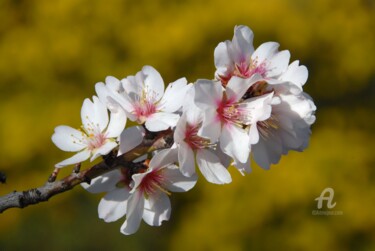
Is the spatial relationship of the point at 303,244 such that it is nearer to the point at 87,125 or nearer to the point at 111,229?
the point at 111,229

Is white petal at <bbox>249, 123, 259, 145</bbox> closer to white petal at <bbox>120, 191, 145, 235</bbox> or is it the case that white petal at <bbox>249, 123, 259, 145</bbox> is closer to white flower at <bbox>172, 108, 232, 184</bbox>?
white flower at <bbox>172, 108, 232, 184</bbox>

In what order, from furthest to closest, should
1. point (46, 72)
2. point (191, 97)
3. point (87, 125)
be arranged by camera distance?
point (46, 72) → point (87, 125) → point (191, 97)

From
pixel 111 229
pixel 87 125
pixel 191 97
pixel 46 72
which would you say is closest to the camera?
pixel 191 97

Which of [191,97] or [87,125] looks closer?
[191,97]

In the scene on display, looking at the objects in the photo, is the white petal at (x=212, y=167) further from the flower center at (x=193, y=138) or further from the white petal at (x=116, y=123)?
the white petal at (x=116, y=123)

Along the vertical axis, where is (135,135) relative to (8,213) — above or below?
above

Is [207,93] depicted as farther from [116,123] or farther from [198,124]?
[116,123]

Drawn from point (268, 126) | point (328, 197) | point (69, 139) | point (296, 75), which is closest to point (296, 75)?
point (296, 75)

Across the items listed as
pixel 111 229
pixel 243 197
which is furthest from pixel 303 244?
pixel 111 229
